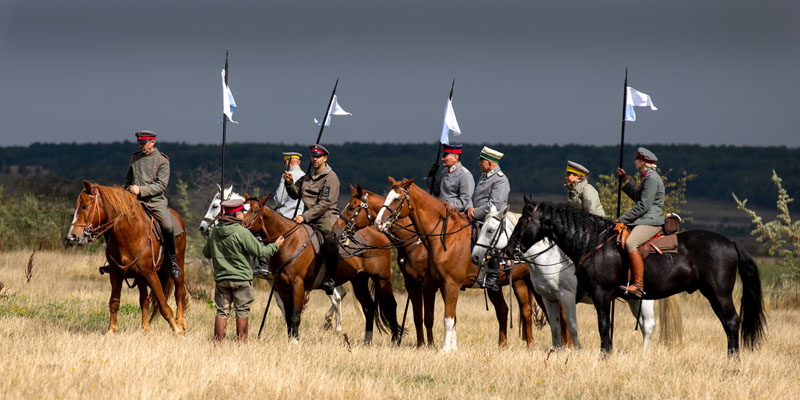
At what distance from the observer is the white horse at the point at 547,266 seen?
1121 centimetres

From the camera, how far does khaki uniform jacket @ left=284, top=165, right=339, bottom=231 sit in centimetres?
1198

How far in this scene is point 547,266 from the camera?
11.3 meters

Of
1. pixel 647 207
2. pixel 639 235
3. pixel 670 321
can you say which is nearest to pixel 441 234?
pixel 639 235

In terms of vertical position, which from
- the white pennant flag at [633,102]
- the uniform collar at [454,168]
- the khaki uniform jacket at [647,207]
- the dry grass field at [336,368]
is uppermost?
the white pennant flag at [633,102]

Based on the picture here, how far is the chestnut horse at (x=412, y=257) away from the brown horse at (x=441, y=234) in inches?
5.7

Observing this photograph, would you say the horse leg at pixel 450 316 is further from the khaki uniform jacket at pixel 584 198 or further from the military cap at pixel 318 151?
the military cap at pixel 318 151

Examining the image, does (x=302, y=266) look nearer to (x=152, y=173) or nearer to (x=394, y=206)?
(x=394, y=206)

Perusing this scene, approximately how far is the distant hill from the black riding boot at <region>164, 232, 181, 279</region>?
80.6 meters

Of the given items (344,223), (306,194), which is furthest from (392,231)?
(306,194)

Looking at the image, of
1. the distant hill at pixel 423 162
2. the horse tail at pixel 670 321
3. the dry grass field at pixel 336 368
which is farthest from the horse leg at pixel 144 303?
the distant hill at pixel 423 162

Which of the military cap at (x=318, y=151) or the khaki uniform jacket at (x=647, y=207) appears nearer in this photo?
the khaki uniform jacket at (x=647, y=207)

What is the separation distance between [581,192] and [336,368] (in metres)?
4.52

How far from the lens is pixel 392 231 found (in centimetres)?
1159

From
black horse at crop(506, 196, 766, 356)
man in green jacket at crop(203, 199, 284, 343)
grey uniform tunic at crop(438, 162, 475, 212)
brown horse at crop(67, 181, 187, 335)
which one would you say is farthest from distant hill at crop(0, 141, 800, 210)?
black horse at crop(506, 196, 766, 356)
